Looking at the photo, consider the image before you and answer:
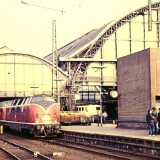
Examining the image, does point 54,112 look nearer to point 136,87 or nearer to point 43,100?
point 43,100

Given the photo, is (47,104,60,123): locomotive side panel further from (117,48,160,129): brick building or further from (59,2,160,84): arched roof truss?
(59,2,160,84): arched roof truss

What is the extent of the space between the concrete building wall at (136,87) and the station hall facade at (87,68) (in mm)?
31236

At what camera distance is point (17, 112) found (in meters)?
36.7

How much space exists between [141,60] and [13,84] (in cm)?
4416

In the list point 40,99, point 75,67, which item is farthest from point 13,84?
point 40,99

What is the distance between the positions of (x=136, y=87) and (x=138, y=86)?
1.52 ft

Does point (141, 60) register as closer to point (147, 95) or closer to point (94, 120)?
point (147, 95)

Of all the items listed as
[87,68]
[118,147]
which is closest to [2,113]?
[118,147]

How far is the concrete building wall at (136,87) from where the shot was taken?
120 ft

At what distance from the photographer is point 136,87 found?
3906 cm

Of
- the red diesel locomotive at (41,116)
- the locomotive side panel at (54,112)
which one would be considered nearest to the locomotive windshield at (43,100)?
the red diesel locomotive at (41,116)

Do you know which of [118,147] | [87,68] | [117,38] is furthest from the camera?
[117,38]

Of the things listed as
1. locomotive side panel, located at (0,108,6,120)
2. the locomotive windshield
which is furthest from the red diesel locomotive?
locomotive side panel, located at (0,108,6,120)

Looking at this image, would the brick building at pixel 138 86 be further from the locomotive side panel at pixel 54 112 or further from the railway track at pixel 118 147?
the locomotive side panel at pixel 54 112
